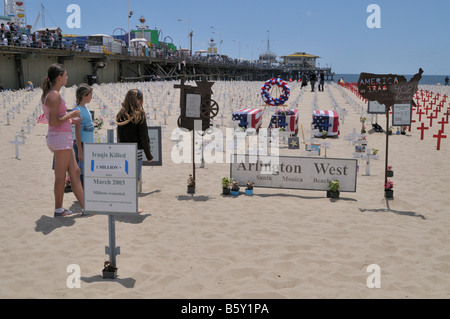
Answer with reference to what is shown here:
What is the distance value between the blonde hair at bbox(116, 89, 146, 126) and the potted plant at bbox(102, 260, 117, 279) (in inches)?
90.0

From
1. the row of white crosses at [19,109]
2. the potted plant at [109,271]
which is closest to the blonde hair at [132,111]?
the potted plant at [109,271]

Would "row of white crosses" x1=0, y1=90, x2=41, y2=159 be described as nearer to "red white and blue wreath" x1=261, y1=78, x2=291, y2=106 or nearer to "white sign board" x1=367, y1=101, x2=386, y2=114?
"red white and blue wreath" x1=261, y1=78, x2=291, y2=106

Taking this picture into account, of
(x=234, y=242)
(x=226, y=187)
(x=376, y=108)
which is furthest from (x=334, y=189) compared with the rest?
(x=376, y=108)

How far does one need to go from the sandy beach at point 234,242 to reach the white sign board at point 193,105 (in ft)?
4.11

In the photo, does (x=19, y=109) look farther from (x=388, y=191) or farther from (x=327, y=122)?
(x=388, y=191)

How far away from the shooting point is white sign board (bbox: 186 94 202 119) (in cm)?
682

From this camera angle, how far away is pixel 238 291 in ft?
11.8

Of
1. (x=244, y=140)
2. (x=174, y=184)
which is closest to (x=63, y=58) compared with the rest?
(x=244, y=140)

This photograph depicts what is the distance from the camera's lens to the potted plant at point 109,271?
381 centimetres

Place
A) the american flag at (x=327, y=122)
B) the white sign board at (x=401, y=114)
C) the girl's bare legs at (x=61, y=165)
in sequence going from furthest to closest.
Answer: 1. the american flag at (x=327, y=122)
2. the white sign board at (x=401, y=114)
3. the girl's bare legs at (x=61, y=165)

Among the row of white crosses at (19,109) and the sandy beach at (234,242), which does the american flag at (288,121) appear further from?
the row of white crosses at (19,109)

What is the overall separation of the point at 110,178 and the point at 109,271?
864 mm

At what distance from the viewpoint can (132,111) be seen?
560cm
